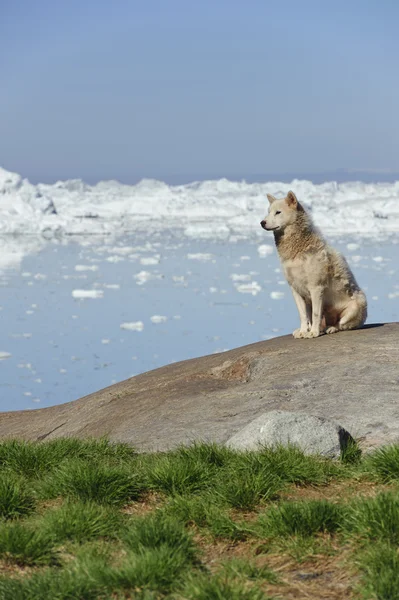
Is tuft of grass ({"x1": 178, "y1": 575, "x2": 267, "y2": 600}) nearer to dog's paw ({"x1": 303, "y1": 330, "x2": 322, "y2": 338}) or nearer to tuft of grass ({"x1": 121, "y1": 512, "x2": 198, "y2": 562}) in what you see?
tuft of grass ({"x1": 121, "y1": 512, "x2": 198, "y2": 562})

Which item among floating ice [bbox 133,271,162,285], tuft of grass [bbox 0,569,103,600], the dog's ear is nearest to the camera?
tuft of grass [bbox 0,569,103,600]

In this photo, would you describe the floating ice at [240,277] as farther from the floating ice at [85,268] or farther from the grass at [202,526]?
the grass at [202,526]

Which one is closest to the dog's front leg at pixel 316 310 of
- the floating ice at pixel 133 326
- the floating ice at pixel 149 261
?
the floating ice at pixel 133 326

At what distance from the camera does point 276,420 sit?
523 centimetres

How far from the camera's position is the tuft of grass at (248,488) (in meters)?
4.43

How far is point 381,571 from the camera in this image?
3469 millimetres

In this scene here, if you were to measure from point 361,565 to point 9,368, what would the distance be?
13404mm

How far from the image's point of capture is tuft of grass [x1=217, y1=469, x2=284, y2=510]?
14.5 ft

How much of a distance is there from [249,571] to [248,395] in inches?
117

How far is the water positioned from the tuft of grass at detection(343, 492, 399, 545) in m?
10.2

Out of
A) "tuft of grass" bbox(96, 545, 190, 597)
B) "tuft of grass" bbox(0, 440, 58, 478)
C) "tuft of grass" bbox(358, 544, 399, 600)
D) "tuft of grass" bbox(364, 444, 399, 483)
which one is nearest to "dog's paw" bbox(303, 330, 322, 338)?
"tuft of grass" bbox(0, 440, 58, 478)

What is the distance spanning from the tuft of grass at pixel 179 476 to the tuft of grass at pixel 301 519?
0.67 metres

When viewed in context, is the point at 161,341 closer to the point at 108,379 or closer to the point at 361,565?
the point at 108,379

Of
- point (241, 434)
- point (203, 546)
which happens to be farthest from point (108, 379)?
point (203, 546)
